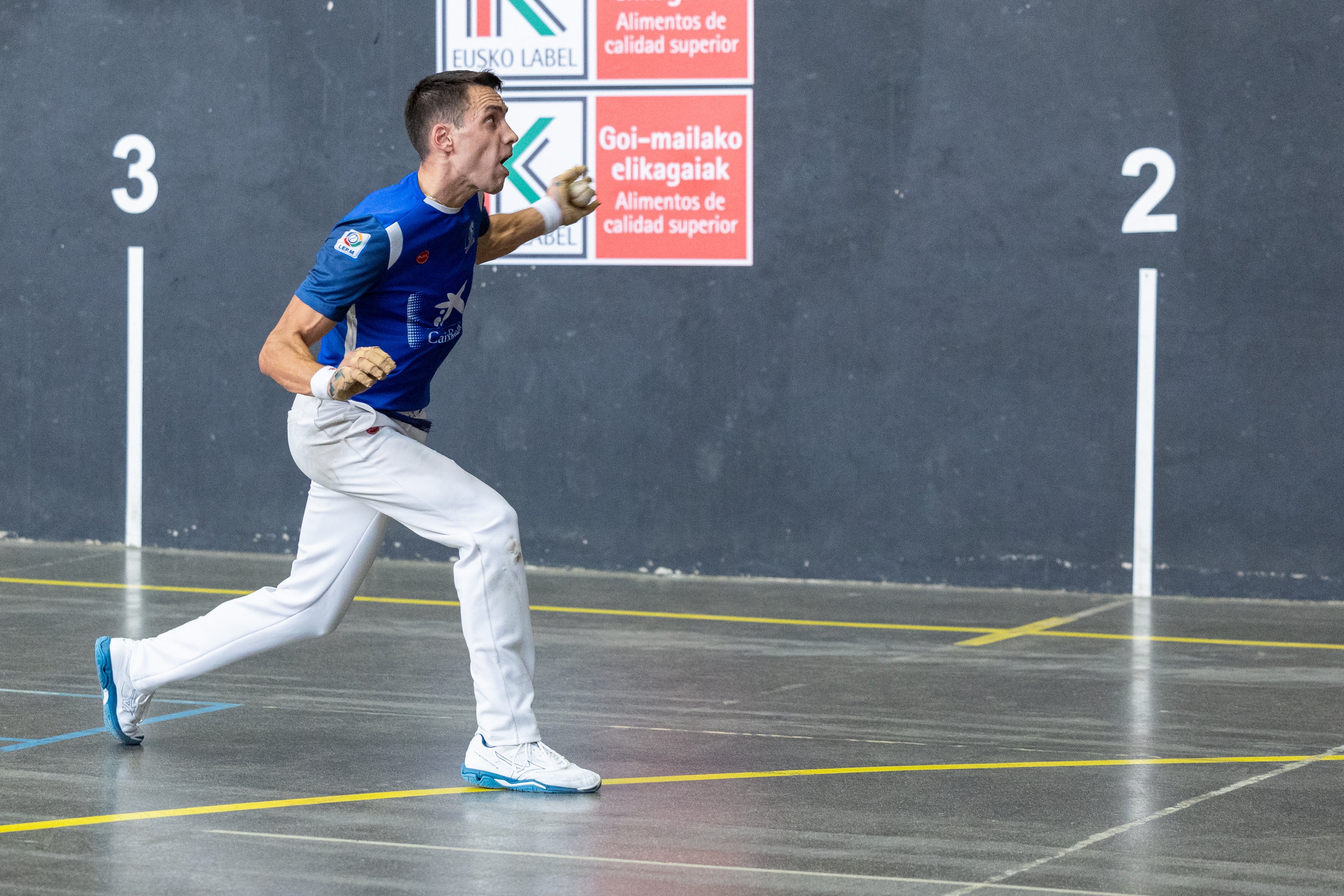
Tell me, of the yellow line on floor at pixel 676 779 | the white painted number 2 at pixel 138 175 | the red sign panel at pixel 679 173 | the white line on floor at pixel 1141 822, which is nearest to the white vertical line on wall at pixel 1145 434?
the red sign panel at pixel 679 173

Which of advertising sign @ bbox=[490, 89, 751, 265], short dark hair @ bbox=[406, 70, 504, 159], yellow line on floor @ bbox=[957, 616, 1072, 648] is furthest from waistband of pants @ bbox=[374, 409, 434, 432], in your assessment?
advertising sign @ bbox=[490, 89, 751, 265]

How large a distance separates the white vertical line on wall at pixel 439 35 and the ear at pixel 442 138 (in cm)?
501

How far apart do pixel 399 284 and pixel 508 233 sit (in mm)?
631

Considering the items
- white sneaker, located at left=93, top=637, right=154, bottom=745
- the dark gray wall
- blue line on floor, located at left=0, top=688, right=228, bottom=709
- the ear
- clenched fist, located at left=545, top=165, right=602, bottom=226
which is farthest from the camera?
the dark gray wall

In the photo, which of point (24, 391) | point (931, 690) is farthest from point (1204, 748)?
point (24, 391)

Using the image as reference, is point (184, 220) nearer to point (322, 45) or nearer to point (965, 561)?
point (322, 45)

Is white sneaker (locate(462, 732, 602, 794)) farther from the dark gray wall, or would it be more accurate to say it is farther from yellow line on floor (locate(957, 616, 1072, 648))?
the dark gray wall

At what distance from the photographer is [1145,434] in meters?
10.1

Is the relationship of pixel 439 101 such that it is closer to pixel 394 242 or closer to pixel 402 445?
pixel 394 242

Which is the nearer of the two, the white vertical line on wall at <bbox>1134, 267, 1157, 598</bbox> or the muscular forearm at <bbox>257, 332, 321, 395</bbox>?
the muscular forearm at <bbox>257, 332, 321, 395</bbox>

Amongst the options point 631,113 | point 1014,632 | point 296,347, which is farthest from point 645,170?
point 296,347

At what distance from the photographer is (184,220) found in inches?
453

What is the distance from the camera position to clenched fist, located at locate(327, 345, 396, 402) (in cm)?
546

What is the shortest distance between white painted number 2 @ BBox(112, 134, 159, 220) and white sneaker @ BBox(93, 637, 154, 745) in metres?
5.54
